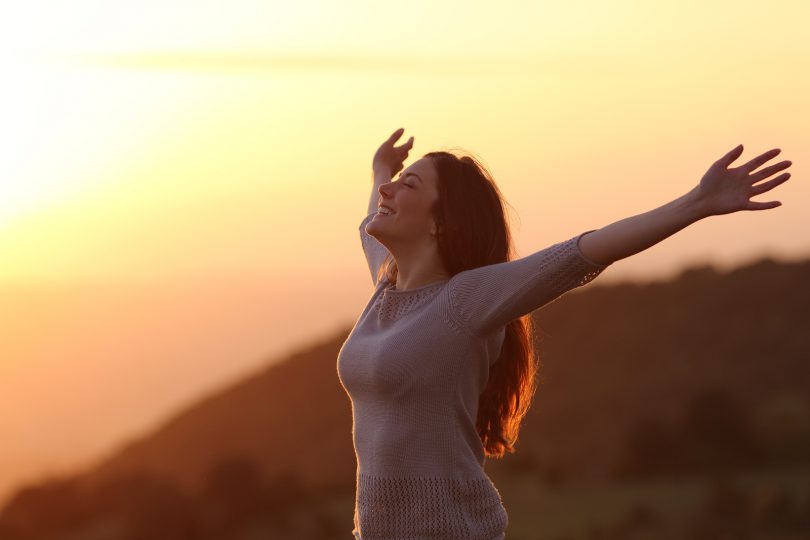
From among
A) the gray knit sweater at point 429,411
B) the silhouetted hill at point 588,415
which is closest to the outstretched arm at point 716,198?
the gray knit sweater at point 429,411

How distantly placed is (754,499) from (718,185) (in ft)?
35.0

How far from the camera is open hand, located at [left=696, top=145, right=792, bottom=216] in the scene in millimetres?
3557

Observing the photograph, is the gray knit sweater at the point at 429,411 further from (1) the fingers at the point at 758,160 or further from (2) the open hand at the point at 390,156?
(2) the open hand at the point at 390,156

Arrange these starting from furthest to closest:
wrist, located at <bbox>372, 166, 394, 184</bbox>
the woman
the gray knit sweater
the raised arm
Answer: wrist, located at <bbox>372, 166, 394, 184</bbox> → the raised arm → the gray knit sweater → the woman

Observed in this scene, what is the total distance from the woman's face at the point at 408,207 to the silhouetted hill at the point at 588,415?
1062 cm

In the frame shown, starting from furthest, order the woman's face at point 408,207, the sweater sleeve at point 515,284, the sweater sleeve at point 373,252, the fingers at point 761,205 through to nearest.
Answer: the sweater sleeve at point 373,252 → the woman's face at point 408,207 → the sweater sleeve at point 515,284 → the fingers at point 761,205

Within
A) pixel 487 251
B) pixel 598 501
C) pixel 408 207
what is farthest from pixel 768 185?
pixel 598 501

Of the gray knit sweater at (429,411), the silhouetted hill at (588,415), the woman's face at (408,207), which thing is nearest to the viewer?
the gray knit sweater at (429,411)

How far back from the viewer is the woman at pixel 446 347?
394cm

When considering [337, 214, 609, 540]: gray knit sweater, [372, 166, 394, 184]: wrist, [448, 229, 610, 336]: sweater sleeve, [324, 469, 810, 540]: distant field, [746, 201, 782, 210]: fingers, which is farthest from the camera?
[324, 469, 810, 540]: distant field

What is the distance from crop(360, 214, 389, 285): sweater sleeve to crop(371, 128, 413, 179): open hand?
0.95 ft

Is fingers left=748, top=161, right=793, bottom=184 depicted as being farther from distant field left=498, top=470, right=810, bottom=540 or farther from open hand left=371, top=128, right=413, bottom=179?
distant field left=498, top=470, right=810, bottom=540

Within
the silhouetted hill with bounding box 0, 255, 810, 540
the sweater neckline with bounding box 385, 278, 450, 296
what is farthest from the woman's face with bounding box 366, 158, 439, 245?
the silhouetted hill with bounding box 0, 255, 810, 540

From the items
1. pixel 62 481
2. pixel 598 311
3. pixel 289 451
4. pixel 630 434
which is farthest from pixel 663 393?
pixel 62 481
